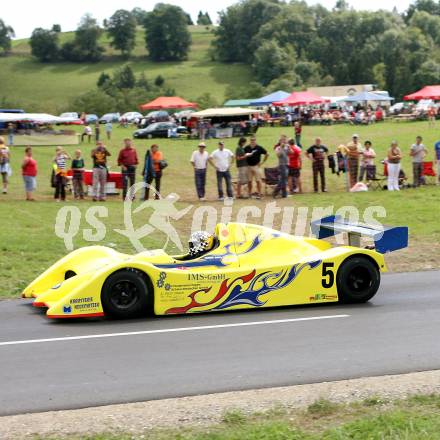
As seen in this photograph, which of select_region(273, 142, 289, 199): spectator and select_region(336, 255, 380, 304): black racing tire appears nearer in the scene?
select_region(336, 255, 380, 304): black racing tire

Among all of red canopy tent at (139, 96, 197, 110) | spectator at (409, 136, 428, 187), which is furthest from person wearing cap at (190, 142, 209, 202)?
red canopy tent at (139, 96, 197, 110)

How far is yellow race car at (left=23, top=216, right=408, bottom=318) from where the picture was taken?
10.4 meters

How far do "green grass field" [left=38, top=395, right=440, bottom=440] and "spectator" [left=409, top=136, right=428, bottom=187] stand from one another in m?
18.8

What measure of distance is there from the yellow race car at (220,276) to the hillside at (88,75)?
9171 centimetres

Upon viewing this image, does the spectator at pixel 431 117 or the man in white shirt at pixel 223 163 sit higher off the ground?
the man in white shirt at pixel 223 163

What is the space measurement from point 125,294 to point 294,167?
14.5 meters

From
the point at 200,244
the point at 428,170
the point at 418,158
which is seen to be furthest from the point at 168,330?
the point at 428,170

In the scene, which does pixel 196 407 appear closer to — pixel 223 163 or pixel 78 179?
pixel 223 163

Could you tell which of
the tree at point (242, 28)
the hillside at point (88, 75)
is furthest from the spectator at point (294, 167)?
the tree at point (242, 28)

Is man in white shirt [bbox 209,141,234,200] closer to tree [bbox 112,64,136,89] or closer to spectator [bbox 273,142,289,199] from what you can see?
spectator [bbox 273,142,289,199]

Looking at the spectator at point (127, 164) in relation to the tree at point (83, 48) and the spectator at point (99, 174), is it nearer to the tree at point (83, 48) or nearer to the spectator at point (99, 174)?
the spectator at point (99, 174)

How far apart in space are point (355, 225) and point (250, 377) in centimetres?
Result: 492

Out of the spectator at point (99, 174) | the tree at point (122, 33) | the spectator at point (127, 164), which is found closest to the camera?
the spectator at point (99, 174)

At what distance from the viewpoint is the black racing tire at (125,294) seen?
10395 mm
